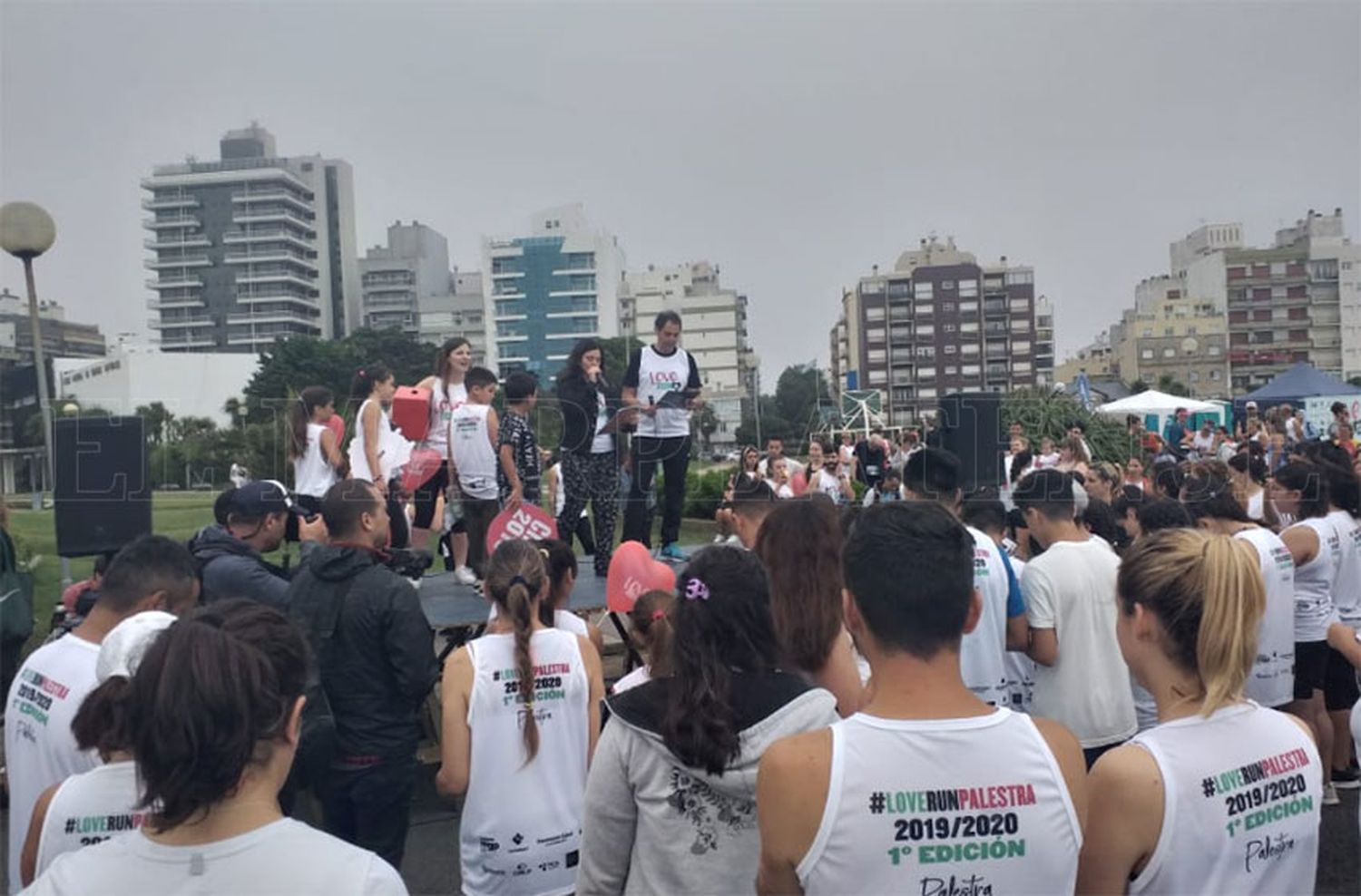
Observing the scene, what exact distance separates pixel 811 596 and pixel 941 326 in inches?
2607

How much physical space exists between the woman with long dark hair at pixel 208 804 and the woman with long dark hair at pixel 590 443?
5224 mm

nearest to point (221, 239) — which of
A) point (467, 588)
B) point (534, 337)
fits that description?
point (534, 337)

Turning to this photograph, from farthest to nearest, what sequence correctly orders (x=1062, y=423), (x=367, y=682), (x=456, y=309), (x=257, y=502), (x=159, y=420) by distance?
(x=456, y=309), (x=1062, y=423), (x=159, y=420), (x=257, y=502), (x=367, y=682)

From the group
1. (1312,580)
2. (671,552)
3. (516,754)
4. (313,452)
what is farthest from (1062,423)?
(516,754)

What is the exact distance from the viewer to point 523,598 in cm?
320

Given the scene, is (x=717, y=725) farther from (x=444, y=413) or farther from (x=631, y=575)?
(x=444, y=413)

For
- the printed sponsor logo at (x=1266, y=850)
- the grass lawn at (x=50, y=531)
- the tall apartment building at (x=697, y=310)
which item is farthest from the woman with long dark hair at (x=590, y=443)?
the tall apartment building at (x=697, y=310)

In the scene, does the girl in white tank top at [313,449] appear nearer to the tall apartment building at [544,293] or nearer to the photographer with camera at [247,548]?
the photographer with camera at [247,548]

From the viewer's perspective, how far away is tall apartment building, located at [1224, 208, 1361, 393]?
9244 cm

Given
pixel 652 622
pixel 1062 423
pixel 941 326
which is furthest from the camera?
pixel 941 326

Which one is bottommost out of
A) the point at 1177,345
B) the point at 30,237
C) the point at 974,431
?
the point at 974,431

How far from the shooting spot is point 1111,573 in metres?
4.14

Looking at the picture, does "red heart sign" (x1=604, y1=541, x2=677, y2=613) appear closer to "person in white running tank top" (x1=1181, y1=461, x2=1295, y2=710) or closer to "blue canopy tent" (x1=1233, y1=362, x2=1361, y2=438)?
"person in white running tank top" (x1=1181, y1=461, x2=1295, y2=710)

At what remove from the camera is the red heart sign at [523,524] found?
642cm
